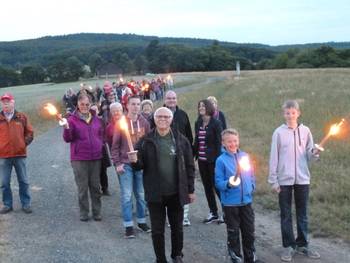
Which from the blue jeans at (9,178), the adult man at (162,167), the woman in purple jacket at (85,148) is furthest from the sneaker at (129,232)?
the blue jeans at (9,178)

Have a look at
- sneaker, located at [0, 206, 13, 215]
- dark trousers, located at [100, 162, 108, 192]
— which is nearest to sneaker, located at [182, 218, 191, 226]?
dark trousers, located at [100, 162, 108, 192]

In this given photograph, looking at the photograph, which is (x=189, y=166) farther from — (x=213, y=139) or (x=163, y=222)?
(x=213, y=139)

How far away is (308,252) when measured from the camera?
662 centimetres

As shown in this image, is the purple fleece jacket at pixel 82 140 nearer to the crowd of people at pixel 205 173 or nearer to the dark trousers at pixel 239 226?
the crowd of people at pixel 205 173

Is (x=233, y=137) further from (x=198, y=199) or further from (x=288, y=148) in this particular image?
(x=198, y=199)

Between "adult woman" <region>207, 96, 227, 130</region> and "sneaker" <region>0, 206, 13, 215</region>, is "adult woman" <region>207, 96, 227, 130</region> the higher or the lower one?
the higher one

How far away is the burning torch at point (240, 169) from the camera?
18.8ft

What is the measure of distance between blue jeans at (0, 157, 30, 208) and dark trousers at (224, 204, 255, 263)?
14.0 ft

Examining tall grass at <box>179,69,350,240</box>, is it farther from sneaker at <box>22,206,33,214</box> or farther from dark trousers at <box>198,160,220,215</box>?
sneaker at <box>22,206,33,214</box>

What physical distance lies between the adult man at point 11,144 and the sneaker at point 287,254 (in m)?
4.67

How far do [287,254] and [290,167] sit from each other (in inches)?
42.9

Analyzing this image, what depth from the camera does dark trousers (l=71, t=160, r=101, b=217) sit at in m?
8.29

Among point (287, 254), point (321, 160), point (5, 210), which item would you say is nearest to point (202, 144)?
point (287, 254)

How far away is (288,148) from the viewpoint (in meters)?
Result: 6.44
